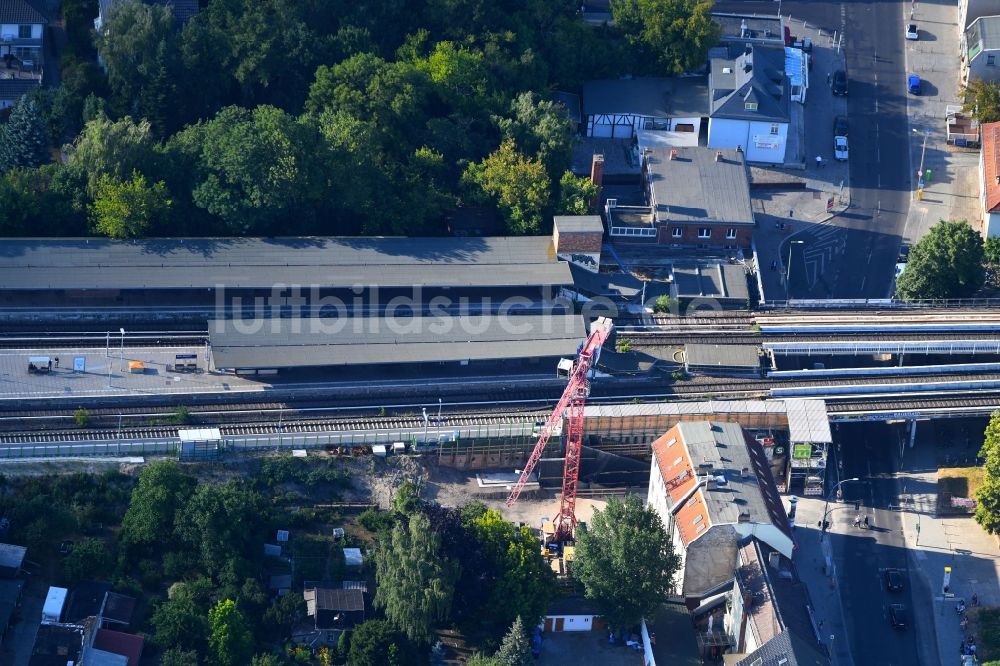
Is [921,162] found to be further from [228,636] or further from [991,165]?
[228,636]

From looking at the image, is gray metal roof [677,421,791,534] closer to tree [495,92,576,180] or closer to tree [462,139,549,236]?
tree [462,139,549,236]

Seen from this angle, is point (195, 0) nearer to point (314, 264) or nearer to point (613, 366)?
point (314, 264)

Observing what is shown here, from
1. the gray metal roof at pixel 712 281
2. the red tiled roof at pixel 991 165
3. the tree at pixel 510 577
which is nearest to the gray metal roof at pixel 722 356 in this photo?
the gray metal roof at pixel 712 281

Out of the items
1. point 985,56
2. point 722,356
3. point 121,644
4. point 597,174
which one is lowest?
point 121,644

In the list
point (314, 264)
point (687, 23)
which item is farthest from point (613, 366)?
point (687, 23)

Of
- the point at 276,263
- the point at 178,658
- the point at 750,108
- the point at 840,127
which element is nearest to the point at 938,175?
the point at 840,127

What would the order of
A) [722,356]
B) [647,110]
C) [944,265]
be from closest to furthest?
[722,356]
[944,265]
[647,110]
